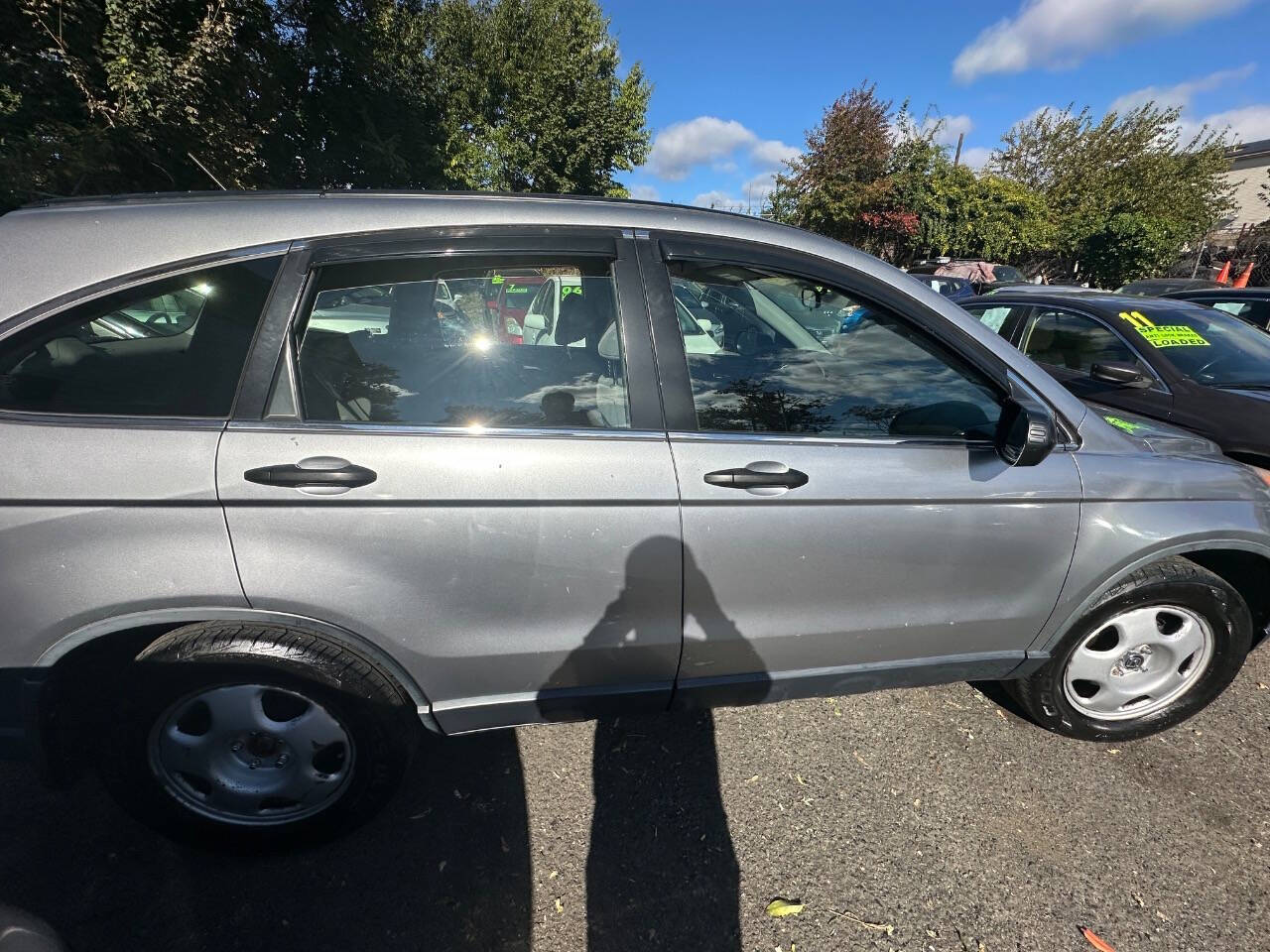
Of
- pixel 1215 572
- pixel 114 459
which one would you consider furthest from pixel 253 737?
pixel 1215 572

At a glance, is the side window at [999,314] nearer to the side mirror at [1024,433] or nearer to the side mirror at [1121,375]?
the side mirror at [1121,375]

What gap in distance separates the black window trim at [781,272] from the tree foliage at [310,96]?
18.3 feet

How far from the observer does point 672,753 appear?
7.74ft

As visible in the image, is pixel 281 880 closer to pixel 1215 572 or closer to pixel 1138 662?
pixel 1138 662

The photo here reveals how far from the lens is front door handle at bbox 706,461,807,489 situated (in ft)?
5.67

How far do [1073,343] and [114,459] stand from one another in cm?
534

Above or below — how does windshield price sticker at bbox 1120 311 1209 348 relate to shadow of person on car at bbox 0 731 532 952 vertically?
above

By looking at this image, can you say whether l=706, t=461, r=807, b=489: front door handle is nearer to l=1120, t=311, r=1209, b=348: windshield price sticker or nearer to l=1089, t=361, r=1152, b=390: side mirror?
l=1089, t=361, r=1152, b=390: side mirror

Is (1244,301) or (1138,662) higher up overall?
(1244,301)

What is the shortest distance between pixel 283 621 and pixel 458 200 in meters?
1.26

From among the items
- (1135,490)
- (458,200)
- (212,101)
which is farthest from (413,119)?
(1135,490)

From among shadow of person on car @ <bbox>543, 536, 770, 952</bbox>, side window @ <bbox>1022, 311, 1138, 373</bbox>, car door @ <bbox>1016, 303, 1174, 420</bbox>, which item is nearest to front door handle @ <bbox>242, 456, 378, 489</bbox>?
shadow of person on car @ <bbox>543, 536, 770, 952</bbox>

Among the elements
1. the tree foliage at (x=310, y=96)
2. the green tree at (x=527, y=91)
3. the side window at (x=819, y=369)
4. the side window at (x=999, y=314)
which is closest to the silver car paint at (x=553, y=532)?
the side window at (x=819, y=369)

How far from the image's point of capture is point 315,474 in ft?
5.05
